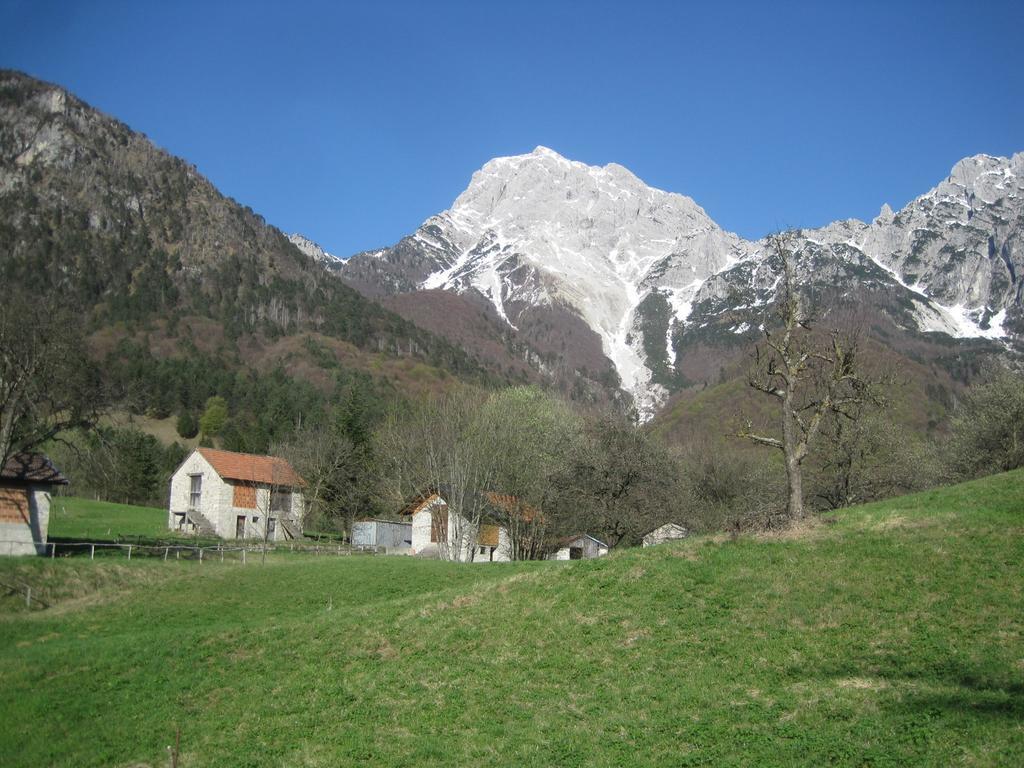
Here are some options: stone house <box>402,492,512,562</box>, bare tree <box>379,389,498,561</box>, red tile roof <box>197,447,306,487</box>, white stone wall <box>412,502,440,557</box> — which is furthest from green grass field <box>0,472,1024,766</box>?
red tile roof <box>197,447,306,487</box>

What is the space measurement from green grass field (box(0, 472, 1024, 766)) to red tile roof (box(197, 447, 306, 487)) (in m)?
47.4

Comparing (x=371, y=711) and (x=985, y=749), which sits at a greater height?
(x=985, y=749)

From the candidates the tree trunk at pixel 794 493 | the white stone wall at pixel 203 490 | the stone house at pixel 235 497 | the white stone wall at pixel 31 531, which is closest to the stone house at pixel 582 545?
the stone house at pixel 235 497

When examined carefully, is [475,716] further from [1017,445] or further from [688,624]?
[1017,445]

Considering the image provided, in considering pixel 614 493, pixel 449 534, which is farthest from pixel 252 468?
pixel 614 493

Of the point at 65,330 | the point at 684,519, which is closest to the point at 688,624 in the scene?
the point at 65,330

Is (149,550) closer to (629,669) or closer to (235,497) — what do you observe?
(235,497)

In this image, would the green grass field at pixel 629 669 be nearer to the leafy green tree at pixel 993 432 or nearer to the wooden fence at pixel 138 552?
the wooden fence at pixel 138 552

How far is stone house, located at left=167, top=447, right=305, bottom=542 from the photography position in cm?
7169

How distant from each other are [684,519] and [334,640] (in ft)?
142

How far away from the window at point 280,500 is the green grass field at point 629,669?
49.2 meters

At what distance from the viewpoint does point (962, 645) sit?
15.4m

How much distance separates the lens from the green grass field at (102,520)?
57.9 metres

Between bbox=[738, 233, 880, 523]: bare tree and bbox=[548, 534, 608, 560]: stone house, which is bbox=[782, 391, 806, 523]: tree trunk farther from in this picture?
bbox=[548, 534, 608, 560]: stone house
